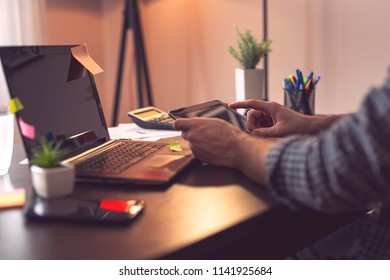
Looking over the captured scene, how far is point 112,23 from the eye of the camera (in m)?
2.98

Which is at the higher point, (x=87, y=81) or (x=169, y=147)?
(x=87, y=81)

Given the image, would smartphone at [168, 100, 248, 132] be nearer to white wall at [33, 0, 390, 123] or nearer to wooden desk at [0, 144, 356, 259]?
wooden desk at [0, 144, 356, 259]

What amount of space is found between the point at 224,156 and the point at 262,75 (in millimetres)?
1012

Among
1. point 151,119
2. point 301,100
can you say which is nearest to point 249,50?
point 301,100

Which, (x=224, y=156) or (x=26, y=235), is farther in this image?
(x=224, y=156)

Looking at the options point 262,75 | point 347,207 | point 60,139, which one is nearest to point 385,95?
point 347,207

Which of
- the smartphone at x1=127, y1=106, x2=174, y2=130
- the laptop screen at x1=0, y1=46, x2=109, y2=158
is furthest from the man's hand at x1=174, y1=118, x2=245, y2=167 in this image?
the smartphone at x1=127, y1=106, x2=174, y2=130

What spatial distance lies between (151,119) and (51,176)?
2.76ft

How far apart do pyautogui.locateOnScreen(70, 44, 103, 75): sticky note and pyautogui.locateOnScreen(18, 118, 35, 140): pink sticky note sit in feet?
0.68

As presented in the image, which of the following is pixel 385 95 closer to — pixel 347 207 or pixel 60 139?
pixel 347 207

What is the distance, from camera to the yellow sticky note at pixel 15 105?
797 mm

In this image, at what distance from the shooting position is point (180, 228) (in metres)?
0.59

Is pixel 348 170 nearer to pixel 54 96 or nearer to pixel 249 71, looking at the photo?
pixel 54 96
